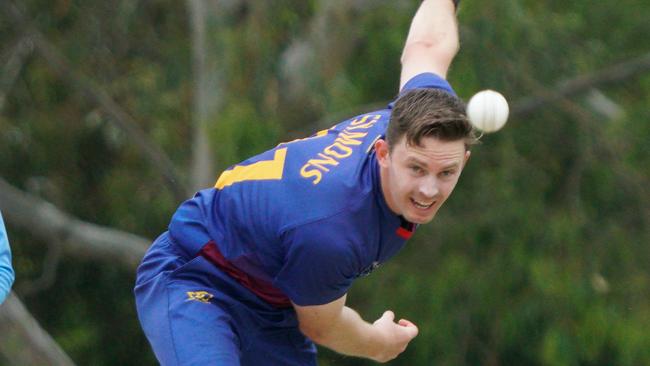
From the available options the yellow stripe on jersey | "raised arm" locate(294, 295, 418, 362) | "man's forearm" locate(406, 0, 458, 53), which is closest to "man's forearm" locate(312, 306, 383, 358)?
"raised arm" locate(294, 295, 418, 362)

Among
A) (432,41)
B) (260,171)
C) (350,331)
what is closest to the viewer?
(260,171)

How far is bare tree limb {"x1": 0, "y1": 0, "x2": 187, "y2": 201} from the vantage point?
42.1ft

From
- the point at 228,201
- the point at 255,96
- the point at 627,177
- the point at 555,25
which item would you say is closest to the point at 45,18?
the point at 255,96

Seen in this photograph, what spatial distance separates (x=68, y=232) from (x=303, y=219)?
29.6ft

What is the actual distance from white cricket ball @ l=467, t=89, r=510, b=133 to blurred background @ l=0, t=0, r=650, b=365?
5775 millimetres

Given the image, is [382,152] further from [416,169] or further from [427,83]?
[427,83]

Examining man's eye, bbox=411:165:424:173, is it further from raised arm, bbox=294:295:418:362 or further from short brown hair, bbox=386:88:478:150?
raised arm, bbox=294:295:418:362

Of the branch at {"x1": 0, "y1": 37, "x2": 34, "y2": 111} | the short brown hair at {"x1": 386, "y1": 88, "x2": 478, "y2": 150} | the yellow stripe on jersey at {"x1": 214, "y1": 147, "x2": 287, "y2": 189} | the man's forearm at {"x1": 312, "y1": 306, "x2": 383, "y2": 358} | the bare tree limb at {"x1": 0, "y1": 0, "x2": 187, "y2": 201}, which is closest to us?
the short brown hair at {"x1": 386, "y1": 88, "x2": 478, "y2": 150}

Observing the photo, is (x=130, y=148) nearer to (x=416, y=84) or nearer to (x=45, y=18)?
(x=45, y=18)

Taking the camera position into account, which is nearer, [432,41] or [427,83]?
[427,83]

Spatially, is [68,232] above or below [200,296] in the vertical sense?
below

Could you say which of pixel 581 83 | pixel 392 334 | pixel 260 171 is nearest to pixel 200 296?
pixel 260 171

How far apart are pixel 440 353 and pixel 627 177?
7.86 ft

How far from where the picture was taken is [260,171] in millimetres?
5121
